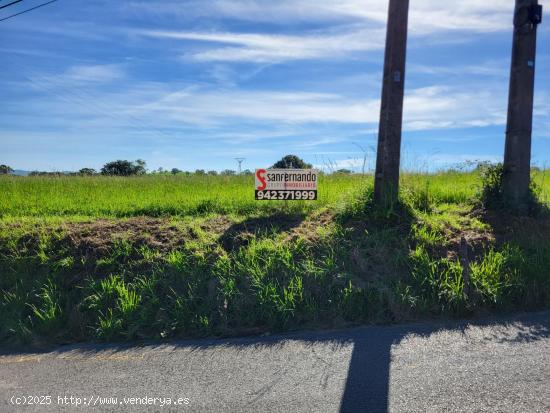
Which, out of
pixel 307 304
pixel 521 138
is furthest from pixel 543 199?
pixel 307 304

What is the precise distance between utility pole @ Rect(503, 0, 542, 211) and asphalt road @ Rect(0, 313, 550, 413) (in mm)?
2808

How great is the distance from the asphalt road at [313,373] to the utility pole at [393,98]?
272 cm

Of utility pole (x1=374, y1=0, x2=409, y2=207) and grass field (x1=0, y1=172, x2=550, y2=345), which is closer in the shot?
grass field (x1=0, y1=172, x2=550, y2=345)

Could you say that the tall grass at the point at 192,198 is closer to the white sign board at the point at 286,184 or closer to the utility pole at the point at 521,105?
the white sign board at the point at 286,184

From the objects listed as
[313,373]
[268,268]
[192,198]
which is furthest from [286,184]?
[313,373]

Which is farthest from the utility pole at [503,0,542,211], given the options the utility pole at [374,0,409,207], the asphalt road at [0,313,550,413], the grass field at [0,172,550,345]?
the asphalt road at [0,313,550,413]

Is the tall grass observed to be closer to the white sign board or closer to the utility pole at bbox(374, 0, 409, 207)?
the white sign board

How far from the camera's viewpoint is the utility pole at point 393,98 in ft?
22.3

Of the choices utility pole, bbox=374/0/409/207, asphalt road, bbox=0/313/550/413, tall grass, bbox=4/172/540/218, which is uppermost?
utility pole, bbox=374/0/409/207

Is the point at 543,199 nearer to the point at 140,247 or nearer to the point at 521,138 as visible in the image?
the point at 521,138

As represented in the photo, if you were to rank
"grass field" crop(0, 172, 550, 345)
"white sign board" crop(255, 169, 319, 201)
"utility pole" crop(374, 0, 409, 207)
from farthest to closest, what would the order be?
1. "white sign board" crop(255, 169, 319, 201)
2. "utility pole" crop(374, 0, 409, 207)
3. "grass field" crop(0, 172, 550, 345)

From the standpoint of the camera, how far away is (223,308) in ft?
15.9

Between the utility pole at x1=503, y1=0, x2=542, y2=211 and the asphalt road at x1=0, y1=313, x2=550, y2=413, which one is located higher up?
the utility pole at x1=503, y1=0, x2=542, y2=211

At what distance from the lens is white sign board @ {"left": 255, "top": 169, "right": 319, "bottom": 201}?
7438mm
